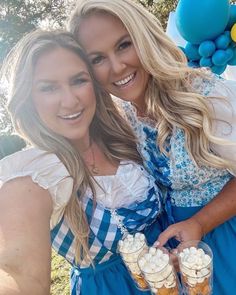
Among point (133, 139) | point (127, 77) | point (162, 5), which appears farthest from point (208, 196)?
point (162, 5)

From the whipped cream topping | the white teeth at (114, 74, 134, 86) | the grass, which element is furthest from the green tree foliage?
the whipped cream topping

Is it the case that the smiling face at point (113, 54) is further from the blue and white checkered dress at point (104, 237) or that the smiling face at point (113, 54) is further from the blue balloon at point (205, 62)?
the blue balloon at point (205, 62)

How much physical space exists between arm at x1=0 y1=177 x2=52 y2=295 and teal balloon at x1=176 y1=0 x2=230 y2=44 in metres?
1.57

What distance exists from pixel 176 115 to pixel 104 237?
68 cm

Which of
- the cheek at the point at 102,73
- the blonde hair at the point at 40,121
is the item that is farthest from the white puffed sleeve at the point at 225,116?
the blonde hair at the point at 40,121

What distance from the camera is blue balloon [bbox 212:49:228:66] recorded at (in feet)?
8.89

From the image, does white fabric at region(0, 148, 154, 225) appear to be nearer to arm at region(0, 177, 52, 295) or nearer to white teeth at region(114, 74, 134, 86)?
arm at region(0, 177, 52, 295)

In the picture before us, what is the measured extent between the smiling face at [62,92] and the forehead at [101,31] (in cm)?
11

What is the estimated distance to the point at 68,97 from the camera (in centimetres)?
181

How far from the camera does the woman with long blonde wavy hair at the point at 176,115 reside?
189 cm

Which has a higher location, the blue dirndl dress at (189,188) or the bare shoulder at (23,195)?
the bare shoulder at (23,195)

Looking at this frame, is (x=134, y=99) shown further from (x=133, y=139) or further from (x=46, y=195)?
(x=46, y=195)

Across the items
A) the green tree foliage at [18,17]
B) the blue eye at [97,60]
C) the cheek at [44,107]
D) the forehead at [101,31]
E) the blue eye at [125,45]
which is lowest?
the cheek at [44,107]

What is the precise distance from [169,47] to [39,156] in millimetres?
896
